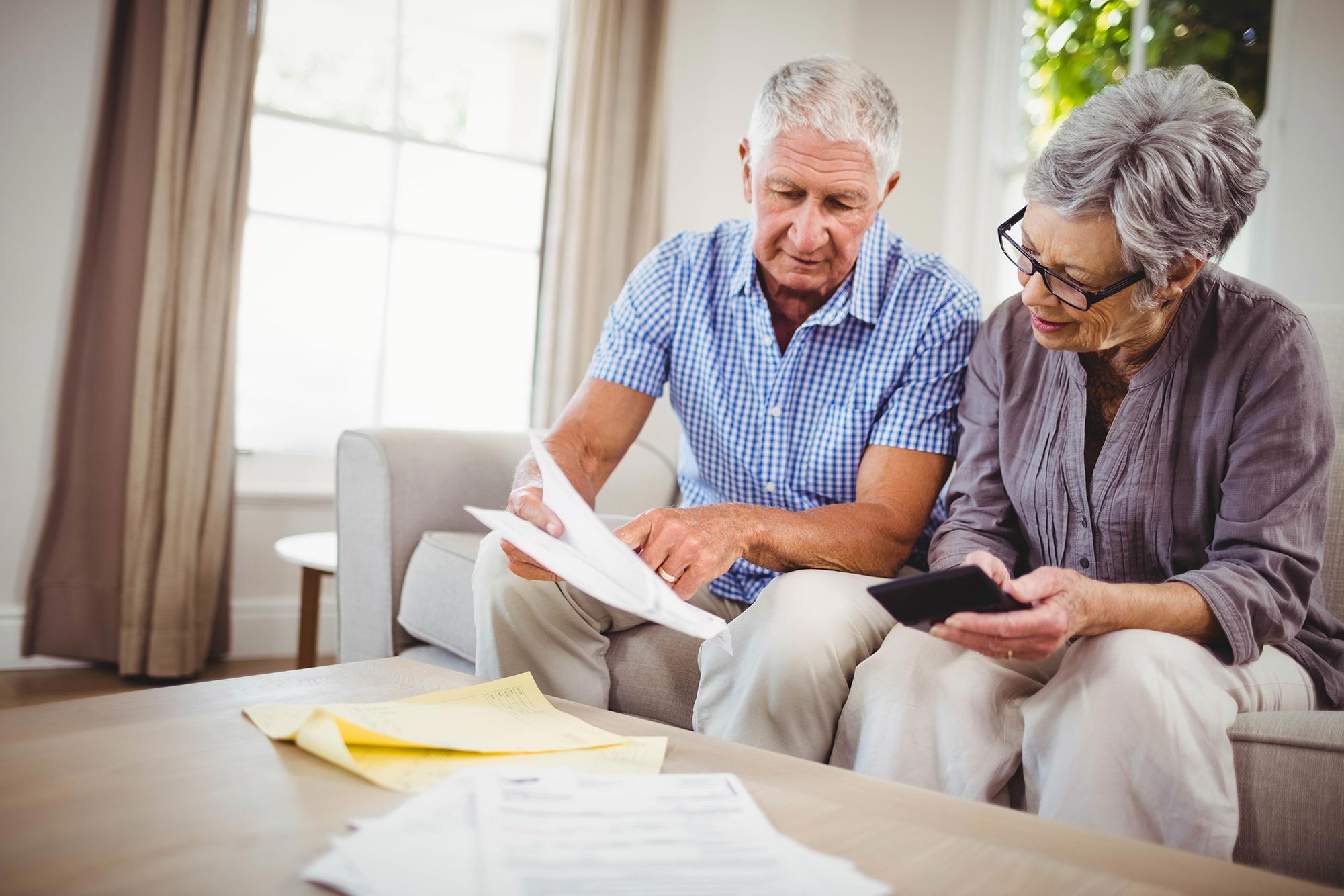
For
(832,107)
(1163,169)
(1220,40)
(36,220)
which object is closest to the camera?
(1163,169)

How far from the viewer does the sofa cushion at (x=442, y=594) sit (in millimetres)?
1608

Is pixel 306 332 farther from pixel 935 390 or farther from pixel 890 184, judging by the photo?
pixel 935 390

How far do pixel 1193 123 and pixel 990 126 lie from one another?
2.50 meters

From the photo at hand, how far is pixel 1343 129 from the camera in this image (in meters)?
2.42

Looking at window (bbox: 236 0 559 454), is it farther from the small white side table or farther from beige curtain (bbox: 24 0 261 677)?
the small white side table

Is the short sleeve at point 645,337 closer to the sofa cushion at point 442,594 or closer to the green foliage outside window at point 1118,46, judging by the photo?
the sofa cushion at point 442,594

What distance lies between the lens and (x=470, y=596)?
5.22 ft

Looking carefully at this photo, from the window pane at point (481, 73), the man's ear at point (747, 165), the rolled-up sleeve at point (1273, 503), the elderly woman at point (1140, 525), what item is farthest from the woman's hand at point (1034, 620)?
the window pane at point (481, 73)

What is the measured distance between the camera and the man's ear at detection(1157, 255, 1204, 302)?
110cm

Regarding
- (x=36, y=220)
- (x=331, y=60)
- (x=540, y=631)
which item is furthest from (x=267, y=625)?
(x=540, y=631)

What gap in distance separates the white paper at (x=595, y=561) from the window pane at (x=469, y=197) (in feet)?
7.94

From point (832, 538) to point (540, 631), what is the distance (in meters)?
0.42

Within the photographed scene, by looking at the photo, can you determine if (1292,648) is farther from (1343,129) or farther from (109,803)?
(1343,129)

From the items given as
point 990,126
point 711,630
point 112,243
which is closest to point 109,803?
point 711,630
